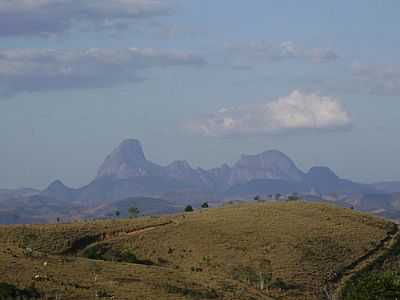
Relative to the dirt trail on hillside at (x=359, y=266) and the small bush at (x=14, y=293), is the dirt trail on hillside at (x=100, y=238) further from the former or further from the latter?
the small bush at (x=14, y=293)

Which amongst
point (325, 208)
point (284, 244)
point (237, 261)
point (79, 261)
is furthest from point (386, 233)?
point (79, 261)

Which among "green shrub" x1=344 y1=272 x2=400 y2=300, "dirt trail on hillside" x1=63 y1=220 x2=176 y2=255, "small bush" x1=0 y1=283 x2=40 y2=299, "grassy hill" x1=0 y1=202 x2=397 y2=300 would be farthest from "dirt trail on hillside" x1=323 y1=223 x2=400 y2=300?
"small bush" x1=0 y1=283 x2=40 y2=299

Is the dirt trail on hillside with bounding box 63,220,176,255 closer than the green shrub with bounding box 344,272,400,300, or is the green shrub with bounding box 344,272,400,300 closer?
the green shrub with bounding box 344,272,400,300

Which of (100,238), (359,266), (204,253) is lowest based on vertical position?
(359,266)

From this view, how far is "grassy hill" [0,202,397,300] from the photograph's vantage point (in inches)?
1775

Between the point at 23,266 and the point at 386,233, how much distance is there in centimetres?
5230

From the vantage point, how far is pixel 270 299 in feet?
173

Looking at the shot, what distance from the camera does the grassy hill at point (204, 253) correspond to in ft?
148

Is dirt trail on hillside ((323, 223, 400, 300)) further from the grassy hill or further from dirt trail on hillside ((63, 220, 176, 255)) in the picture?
dirt trail on hillside ((63, 220, 176, 255))

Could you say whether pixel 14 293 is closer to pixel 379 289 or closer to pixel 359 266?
pixel 379 289

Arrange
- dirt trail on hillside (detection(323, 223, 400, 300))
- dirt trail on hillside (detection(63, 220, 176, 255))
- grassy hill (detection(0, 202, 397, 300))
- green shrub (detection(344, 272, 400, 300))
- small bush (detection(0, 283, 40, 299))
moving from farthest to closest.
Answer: dirt trail on hillside (detection(63, 220, 176, 255))
dirt trail on hillside (detection(323, 223, 400, 300))
grassy hill (detection(0, 202, 397, 300))
green shrub (detection(344, 272, 400, 300))
small bush (detection(0, 283, 40, 299))

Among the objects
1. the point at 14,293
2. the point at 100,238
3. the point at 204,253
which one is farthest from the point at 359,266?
the point at 14,293

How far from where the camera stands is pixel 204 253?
71562 mm

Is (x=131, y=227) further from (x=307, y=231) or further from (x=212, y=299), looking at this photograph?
→ (x=212, y=299)
